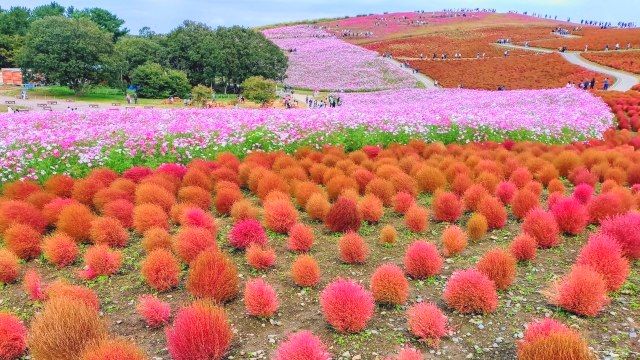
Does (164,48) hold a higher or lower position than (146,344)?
higher

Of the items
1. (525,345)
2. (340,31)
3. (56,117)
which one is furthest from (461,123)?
(340,31)

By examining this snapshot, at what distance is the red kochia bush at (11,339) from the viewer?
4.24 meters

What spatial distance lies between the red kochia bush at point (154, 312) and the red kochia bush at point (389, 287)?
209 cm

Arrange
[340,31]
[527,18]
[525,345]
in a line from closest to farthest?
[525,345], [340,31], [527,18]

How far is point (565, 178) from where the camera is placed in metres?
10.5

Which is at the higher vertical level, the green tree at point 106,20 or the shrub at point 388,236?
the green tree at point 106,20

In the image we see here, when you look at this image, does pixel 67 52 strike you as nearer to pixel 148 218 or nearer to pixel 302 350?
pixel 148 218

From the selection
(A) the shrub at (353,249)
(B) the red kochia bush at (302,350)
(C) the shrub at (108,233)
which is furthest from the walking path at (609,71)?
(B) the red kochia bush at (302,350)

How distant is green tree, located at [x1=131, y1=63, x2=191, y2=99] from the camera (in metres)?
42.8

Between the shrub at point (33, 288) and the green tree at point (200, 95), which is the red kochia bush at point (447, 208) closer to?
the shrub at point (33, 288)

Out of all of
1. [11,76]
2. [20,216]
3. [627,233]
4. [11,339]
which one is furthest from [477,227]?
[11,76]

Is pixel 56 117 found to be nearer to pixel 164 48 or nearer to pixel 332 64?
pixel 164 48

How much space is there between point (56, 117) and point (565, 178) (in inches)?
580

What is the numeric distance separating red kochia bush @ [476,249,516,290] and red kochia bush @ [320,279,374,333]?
1473 mm
